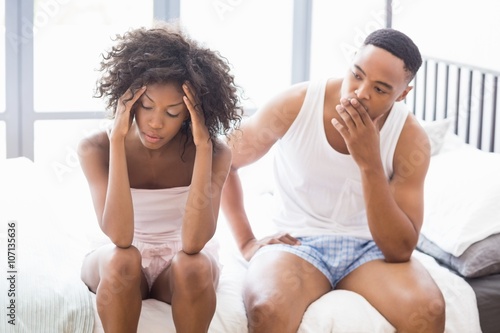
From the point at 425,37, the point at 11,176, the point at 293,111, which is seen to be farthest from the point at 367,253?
the point at 425,37

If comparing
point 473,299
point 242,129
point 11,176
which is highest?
point 242,129

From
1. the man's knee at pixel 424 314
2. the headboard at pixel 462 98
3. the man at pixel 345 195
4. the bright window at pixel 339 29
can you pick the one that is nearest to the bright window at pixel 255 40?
the bright window at pixel 339 29

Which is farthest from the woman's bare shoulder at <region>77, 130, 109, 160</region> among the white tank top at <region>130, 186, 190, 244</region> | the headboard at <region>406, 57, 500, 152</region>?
the headboard at <region>406, 57, 500, 152</region>

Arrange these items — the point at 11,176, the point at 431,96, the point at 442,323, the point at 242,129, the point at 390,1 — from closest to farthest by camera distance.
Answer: the point at 442,323, the point at 242,129, the point at 11,176, the point at 431,96, the point at 390,1

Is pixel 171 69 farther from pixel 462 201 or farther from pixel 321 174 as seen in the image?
pixel 462 201

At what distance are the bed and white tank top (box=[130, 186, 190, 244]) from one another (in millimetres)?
→ 169

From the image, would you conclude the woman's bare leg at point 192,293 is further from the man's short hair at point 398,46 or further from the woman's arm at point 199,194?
the man's short hair at point 398,46

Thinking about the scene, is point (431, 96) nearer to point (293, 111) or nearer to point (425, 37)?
point (425, 37)

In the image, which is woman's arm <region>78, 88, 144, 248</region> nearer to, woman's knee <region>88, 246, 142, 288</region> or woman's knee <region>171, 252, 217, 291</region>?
woman's knee <region>88, 246, 142, 288</region>

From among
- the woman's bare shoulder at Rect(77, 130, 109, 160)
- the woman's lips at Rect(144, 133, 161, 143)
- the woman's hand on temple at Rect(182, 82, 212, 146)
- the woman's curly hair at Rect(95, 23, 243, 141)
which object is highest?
the woman's curly hair at Rect(95, 23, 243, 141)

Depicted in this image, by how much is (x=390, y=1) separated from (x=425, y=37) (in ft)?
0.91

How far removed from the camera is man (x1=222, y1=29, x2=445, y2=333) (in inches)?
73.3

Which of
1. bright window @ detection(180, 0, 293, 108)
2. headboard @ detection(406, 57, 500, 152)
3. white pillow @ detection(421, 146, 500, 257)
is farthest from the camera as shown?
bright window @ detection(180, 0, 293, 108)

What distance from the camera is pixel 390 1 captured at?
338 cm
